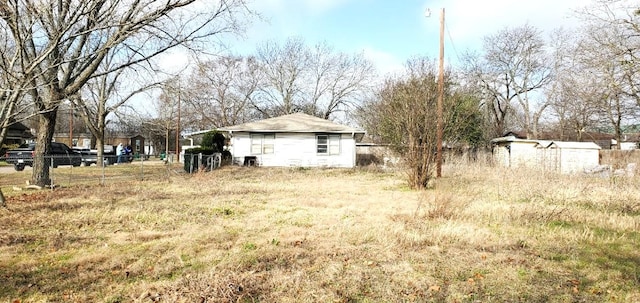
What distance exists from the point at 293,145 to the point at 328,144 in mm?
2157

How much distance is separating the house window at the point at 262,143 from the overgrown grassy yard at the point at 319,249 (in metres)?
13.6

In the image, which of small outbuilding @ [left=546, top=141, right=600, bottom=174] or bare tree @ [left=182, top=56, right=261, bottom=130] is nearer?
small outbuilding @ [left=546, top=141, right=600, bottom=174]

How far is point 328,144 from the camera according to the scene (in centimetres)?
2395

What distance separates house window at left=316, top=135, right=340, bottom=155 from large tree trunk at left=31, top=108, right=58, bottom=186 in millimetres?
14081

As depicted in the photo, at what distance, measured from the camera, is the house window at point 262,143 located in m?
23.7

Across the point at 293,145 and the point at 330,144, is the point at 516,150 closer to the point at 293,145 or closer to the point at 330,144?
the point at 330,144

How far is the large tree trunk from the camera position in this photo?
40.5 feet

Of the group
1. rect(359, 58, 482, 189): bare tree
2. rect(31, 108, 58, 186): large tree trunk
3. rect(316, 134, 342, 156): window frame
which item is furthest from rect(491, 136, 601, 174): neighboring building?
rect(31, 108, 58, 186): large tree trunk

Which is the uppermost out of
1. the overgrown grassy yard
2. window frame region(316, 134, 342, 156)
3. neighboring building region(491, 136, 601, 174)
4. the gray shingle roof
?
the gray shingle roof

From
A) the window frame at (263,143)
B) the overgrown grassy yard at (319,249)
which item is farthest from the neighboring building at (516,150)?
the overgrown grassy yard at (319,249)

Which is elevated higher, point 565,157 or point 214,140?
point 214,140

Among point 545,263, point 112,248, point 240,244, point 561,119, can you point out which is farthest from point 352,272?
point 561,119

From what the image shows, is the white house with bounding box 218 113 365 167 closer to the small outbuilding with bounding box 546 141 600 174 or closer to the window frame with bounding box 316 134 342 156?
the window frame with bounding box 316 134 342 156

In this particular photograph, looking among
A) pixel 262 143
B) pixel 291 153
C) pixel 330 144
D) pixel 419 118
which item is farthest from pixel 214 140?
pixel 419 118
